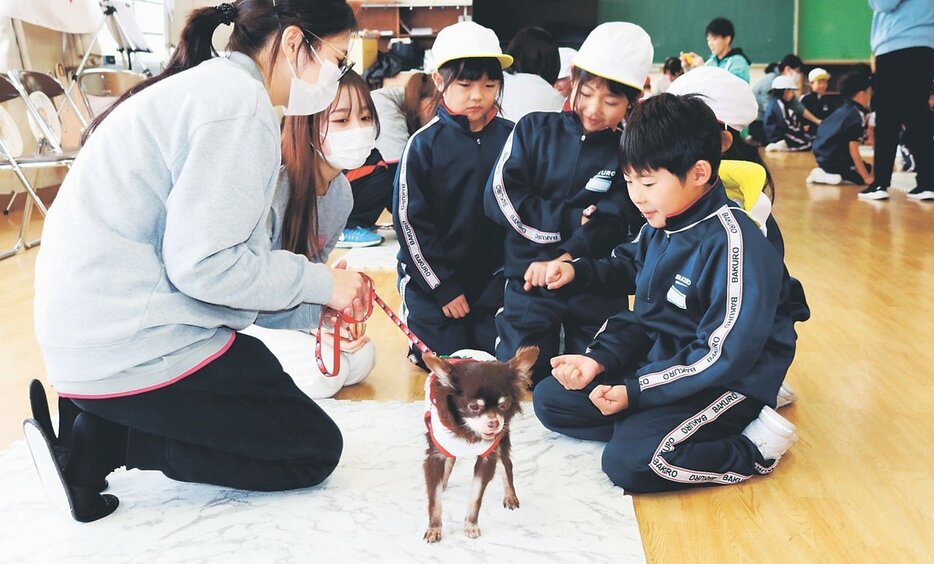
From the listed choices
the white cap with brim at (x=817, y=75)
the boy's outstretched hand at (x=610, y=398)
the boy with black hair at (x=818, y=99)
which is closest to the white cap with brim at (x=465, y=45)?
the boy's outstretched hand at (x=610, y=398)

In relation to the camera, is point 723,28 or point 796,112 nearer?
point 723,28

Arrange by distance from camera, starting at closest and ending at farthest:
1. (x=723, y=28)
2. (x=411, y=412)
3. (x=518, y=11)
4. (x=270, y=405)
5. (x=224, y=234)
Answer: (x=224, y=234)
(x=270, y=405)
(x=411, y=412)
(x=723, y=28)
(x=518, y=11)

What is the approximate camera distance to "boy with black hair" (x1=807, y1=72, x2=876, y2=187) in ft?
19.4

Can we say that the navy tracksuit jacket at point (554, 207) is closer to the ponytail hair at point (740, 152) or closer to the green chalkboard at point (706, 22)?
the ponytail hair at point (740, 152)

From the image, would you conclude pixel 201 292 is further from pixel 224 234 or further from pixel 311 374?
pixel 311 374

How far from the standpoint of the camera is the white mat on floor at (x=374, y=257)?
3.34m

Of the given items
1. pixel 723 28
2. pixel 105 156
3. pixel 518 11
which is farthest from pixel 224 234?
pixel 518 11

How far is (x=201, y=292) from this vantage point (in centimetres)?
134

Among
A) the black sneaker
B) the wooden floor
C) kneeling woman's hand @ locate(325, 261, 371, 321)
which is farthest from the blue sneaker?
→ the black sneaker

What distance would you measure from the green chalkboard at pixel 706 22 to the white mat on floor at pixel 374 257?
667 cm

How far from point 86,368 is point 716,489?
1.13 meters

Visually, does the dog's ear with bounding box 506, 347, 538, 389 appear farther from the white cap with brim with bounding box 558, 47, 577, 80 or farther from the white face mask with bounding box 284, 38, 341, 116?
the white cap with brim with bounding box 558, 47, 577, 80

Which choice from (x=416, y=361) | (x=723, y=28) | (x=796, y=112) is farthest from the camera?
(x=796, y=112)

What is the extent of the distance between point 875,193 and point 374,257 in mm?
3378
